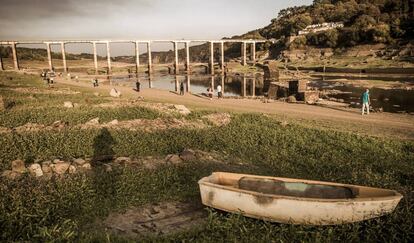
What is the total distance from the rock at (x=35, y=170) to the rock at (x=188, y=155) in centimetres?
590

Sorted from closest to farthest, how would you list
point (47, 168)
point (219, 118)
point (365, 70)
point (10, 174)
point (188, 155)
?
point (10, 174)
point (47, 168)
point (188, 155)
point (219, 118)
point (365, 70)

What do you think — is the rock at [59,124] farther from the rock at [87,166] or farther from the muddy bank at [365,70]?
the muddy bank at [365,70]

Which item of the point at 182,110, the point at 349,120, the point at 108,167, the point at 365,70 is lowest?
the point at 349,120

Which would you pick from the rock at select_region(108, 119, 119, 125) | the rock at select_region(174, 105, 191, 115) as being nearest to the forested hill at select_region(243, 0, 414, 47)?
the rock at select_region(174, 105, 191, 115)

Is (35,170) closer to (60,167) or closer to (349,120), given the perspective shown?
(60,167)

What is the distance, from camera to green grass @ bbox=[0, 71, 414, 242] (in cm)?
854

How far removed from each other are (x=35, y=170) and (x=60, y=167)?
908 millimetres

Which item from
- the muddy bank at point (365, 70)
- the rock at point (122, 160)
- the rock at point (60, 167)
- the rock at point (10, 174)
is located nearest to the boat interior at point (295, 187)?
the rock at point (122, 160)

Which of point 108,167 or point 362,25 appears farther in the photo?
point 362,25

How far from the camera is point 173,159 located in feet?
47.8

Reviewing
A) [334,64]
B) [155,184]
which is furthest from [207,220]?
[334,64]

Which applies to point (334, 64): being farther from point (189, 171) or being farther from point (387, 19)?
point (189, 171)

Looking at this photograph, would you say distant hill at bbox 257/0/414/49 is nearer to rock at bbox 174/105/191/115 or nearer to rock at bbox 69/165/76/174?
rock at bbox 174/105/191/115

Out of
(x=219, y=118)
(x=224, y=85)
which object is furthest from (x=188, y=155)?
(x=224, y=85)
